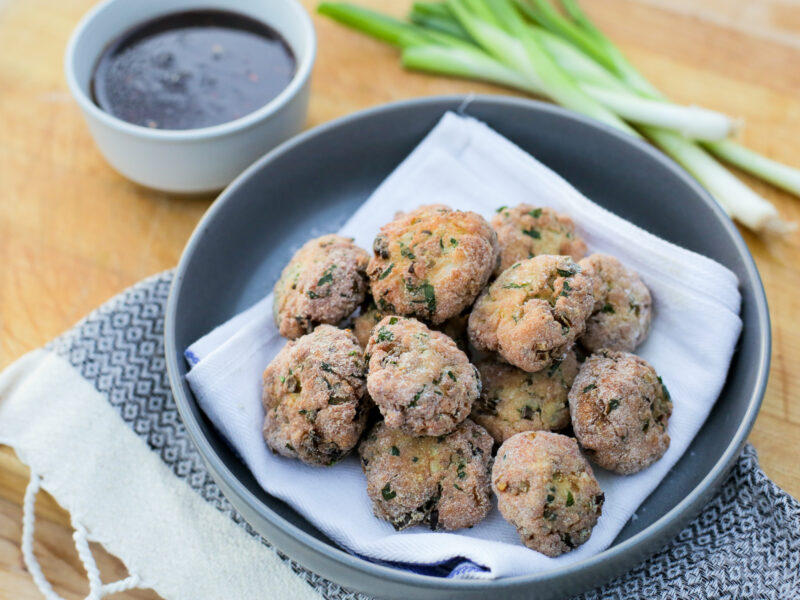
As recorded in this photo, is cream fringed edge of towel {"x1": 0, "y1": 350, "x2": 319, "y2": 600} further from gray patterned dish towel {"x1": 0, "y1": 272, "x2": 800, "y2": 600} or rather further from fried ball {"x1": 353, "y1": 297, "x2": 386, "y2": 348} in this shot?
fried ball {"x1": 353, "y1": 297, "x2": 386, "y2": 348}

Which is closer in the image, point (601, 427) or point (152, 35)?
point (601, 427)

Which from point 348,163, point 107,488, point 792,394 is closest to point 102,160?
point 348,163

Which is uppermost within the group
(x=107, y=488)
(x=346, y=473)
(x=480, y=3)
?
(x=480, y=3)

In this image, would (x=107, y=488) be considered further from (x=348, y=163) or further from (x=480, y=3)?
(x=480, y=3)

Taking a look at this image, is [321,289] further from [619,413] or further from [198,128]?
[198,128]

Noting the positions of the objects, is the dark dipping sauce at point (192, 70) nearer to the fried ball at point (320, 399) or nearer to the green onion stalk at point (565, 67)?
the green onion stalk at point (565, 67)
